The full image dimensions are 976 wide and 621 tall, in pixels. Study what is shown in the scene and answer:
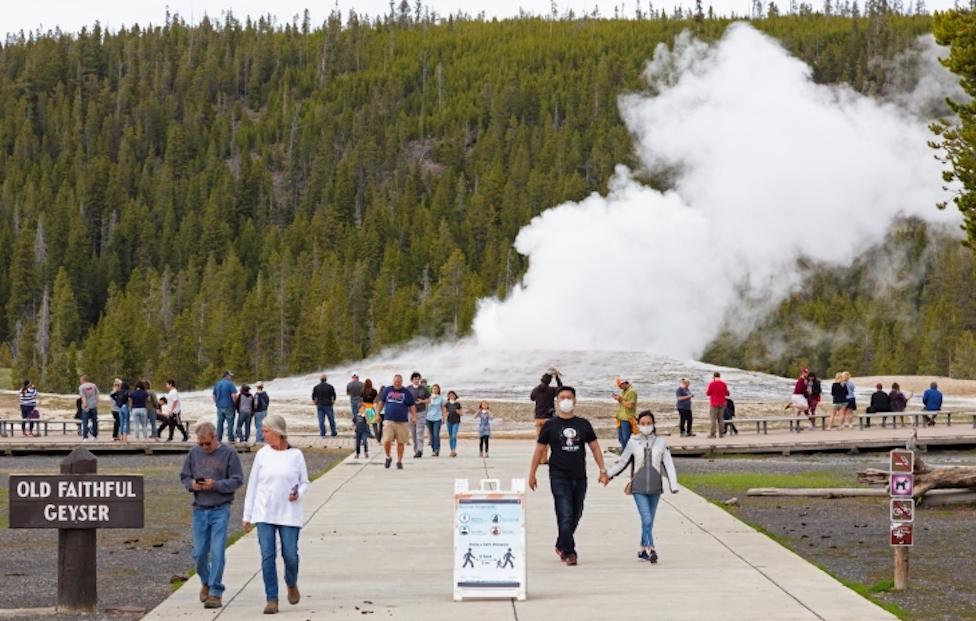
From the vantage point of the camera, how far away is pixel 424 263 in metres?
155

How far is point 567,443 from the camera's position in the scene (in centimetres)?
1551

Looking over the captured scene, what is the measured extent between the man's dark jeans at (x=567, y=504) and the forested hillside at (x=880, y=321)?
77.8 m

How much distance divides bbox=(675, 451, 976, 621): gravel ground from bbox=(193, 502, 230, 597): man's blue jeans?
5.27 metres

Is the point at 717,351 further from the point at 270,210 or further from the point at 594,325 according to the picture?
the point at 270,210

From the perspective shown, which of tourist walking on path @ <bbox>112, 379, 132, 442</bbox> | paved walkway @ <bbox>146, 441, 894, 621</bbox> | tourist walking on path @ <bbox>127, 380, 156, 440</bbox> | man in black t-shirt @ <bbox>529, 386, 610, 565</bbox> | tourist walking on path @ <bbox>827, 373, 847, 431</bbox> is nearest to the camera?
paved walkway @ <bbox>146, 441, 894, 621</bbox>

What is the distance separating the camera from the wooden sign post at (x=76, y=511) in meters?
12.9

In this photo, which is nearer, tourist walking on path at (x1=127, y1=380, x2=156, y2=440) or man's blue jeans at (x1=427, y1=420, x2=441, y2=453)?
man's blue jeans at (x1=427, y1=420, x2=441, y2=453)

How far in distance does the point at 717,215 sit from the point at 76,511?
62.7 meters

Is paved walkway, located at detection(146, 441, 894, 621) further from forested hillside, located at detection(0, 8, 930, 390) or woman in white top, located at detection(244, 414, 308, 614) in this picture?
forested hillside, located at detection(0, 8, 930, 390)

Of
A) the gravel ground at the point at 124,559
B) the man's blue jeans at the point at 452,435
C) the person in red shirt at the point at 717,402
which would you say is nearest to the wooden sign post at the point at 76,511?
the gravel ground at the point at 124,559

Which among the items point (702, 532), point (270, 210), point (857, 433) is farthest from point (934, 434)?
point (270, 210)

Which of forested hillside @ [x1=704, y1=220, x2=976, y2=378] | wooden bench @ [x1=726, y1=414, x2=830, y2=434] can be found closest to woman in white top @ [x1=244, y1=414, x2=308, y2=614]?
wooden bench @ [x1=726, y1=414, x2=830, y2=434]

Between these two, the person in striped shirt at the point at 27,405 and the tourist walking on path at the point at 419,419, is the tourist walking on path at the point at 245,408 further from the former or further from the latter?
the person in striped shirt at the point at 27,405

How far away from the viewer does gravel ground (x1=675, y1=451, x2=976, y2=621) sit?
13.6 metres
